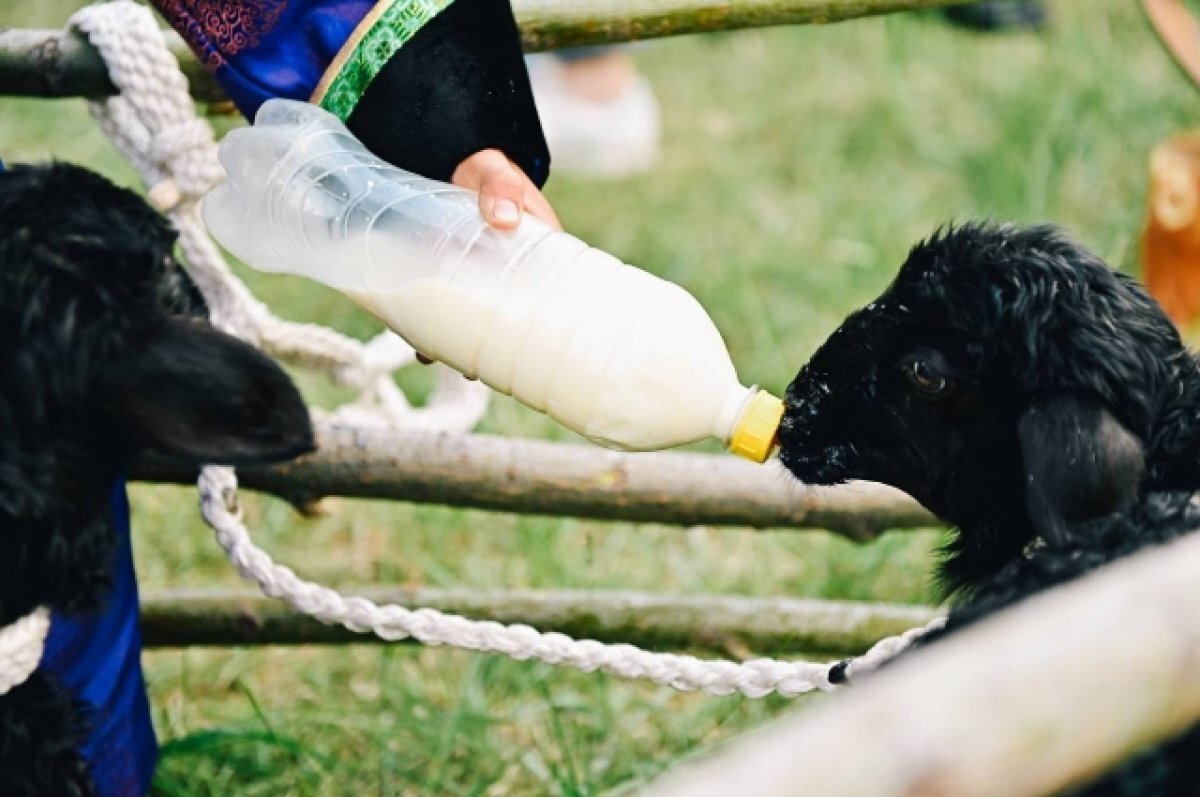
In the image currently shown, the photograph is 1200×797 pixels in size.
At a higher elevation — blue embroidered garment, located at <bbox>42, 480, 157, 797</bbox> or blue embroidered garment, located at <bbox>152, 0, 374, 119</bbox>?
blue embroidered garment, located at <bbox>152, 0, 374, 119</bbox>

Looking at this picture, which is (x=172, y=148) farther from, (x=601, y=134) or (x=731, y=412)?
(x=601, y=134)

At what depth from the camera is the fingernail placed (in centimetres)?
228

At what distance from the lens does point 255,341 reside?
287cm

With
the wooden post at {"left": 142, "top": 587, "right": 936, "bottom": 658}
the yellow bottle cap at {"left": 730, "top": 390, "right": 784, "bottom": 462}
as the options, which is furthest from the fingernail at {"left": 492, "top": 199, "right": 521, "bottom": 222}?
the wooden post at {"left": 142, "top": 587, "right": 936, "bottom": 658}

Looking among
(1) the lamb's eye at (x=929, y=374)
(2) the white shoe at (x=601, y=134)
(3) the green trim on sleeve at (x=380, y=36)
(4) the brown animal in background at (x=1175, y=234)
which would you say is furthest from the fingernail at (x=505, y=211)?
(2) the white shoe at (x=601, y=134)

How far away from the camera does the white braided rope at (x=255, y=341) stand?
250 cm

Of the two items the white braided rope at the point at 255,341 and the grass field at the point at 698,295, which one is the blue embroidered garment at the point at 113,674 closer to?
the white braided rope at the point at 255,341

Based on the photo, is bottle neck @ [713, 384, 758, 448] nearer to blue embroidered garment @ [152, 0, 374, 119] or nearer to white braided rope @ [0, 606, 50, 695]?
blue embroidered garment @ [152, 0, 374, 119]

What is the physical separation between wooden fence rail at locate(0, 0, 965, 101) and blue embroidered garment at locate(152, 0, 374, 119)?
375 millimetres

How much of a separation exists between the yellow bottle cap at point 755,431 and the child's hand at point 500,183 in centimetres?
45

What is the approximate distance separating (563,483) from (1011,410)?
39.5 inches

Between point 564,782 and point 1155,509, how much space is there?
1.37 meters

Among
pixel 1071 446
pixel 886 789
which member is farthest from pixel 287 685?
pixel 886 789

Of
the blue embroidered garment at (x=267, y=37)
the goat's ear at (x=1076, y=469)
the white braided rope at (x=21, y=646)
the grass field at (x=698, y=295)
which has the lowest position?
the grass field at (x=698, y=295)
